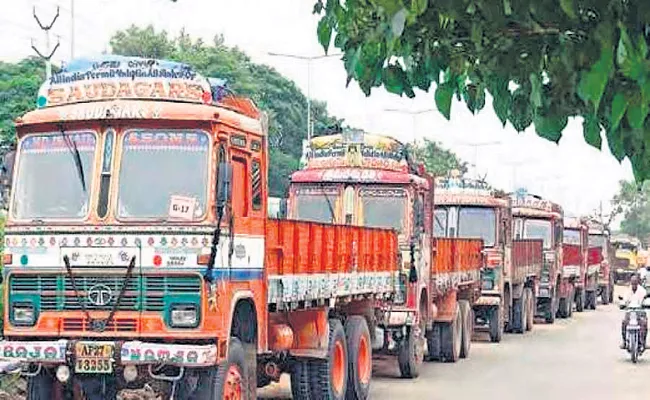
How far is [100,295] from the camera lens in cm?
873

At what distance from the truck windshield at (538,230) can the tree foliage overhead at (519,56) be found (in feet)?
80.0

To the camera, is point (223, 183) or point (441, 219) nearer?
point (223, 183)

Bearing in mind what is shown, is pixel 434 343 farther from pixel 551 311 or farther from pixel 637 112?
pixel 637 112

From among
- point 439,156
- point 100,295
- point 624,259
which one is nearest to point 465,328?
point 100,295

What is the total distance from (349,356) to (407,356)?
250cm

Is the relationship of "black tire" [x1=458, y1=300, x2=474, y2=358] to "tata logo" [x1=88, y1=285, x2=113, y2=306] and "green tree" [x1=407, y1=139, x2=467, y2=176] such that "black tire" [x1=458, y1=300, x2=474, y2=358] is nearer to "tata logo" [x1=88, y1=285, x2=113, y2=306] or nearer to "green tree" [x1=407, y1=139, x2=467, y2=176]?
"tata logo" [x1=88, y1=285, x2=113, y2=306]

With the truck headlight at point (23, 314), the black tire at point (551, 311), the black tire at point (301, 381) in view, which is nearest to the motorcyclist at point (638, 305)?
the black tire at point (301, 381)

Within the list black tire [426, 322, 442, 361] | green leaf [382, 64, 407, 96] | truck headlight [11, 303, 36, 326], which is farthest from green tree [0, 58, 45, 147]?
green leaf [382, 64, 407, 96]

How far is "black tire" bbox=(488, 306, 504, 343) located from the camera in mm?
21922

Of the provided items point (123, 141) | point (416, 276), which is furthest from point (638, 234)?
point (123, 141)

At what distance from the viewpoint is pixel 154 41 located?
53.6m

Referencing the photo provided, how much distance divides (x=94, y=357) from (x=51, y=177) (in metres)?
1.53

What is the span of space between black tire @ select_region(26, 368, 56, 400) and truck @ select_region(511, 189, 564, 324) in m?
18.7

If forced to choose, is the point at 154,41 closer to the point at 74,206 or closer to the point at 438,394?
the point at 438,394
